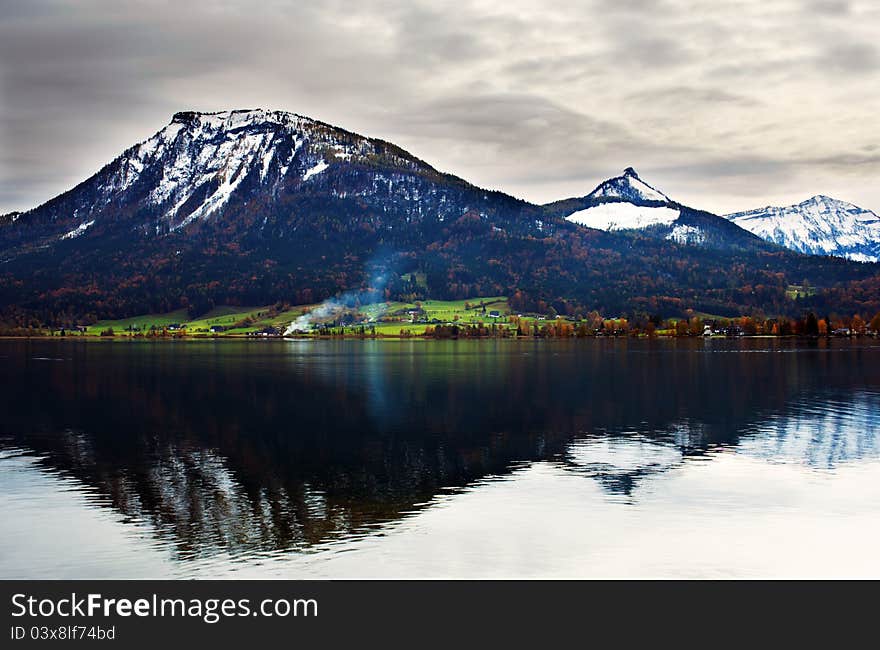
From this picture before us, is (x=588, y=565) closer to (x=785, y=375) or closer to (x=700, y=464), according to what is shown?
(x=700, y=464)

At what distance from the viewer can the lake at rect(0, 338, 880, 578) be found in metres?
24.4

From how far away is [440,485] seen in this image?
34.7 meters

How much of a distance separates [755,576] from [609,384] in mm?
61865

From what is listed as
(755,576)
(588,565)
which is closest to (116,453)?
(588,565)

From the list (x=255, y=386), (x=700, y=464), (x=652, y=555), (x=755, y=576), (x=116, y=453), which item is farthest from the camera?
(x=255, y=386)

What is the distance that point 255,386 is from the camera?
82.5 meters

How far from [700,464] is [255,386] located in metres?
52.1

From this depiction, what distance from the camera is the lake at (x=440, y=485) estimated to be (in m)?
24.4

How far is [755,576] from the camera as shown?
23.2m
